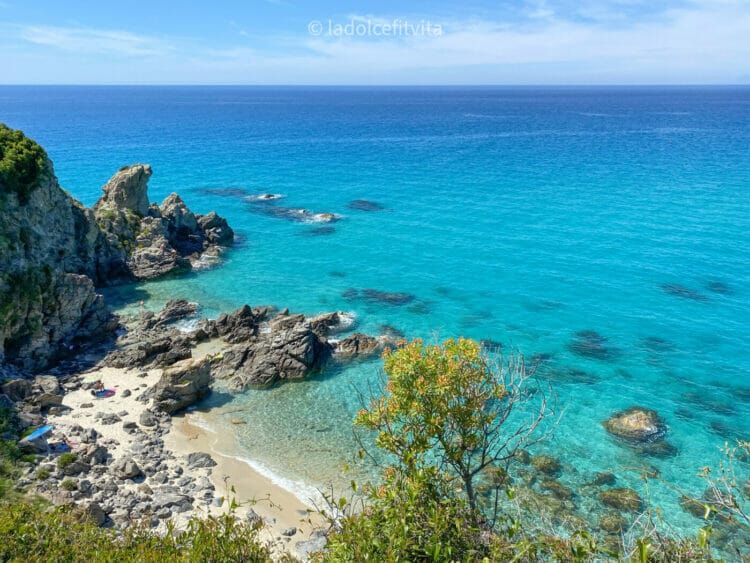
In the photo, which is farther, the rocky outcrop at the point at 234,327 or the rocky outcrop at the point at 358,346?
the rocky outcrop at the point at 234,327

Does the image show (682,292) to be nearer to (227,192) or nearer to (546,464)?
(546,464)

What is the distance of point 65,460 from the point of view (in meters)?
27.9

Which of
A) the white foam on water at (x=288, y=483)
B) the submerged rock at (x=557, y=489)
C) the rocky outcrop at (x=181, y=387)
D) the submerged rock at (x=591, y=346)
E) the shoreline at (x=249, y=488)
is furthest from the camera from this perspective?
the submerged rock at (x=591, y=346)

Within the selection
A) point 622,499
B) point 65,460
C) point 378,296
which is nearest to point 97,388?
point 65,460

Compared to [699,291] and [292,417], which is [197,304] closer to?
[292,417]

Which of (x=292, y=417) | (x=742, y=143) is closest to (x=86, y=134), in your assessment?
(x=292, y=417)

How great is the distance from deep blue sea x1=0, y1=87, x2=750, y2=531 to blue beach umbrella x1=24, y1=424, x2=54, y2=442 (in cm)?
924

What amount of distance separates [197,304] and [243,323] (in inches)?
336

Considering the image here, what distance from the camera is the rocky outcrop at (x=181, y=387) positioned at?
34.5 meters

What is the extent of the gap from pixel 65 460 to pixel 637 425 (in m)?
34.4

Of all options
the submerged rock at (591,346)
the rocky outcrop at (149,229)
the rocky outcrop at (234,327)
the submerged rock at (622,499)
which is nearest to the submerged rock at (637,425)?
the submerged rock at (622,499)

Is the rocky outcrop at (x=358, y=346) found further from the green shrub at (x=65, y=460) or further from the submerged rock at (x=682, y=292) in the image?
the submerged rock at (x=682, y=292)

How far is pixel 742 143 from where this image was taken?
13825 centimetres

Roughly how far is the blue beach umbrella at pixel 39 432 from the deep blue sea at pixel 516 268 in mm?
9241
